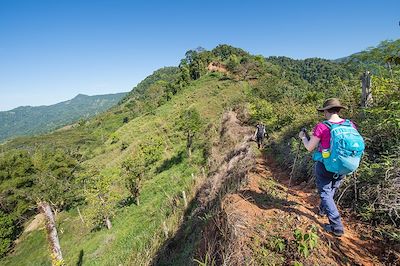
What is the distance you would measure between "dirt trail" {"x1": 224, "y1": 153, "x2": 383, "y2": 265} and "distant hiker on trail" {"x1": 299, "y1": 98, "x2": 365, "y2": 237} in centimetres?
27

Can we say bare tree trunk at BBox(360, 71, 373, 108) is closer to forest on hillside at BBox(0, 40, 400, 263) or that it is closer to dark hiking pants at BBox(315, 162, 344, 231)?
forest on hillside at BBox(0, 40, 400, 263)

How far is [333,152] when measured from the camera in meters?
3.47

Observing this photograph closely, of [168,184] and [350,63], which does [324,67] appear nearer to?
[168,184]

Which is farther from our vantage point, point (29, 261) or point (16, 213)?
point (16, 213)

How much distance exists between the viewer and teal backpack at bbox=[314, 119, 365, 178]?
132 inches

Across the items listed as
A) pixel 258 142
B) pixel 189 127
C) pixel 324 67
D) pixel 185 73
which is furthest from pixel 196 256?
pixel 324 67

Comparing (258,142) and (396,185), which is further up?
(396,185)

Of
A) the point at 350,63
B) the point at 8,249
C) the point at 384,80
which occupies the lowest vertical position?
the point at 8,249

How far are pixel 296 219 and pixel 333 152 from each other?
138 centimetres

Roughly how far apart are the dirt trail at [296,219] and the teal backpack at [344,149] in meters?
1.06

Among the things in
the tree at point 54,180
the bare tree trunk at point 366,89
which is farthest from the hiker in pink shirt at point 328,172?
the tree at point 54,180

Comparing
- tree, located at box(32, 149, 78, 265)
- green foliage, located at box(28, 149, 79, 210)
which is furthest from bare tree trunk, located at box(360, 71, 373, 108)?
green foliage, located at box(28, 149, 79, 210)

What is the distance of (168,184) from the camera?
22.0 metres

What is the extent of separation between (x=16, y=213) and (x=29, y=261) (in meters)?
11.4
